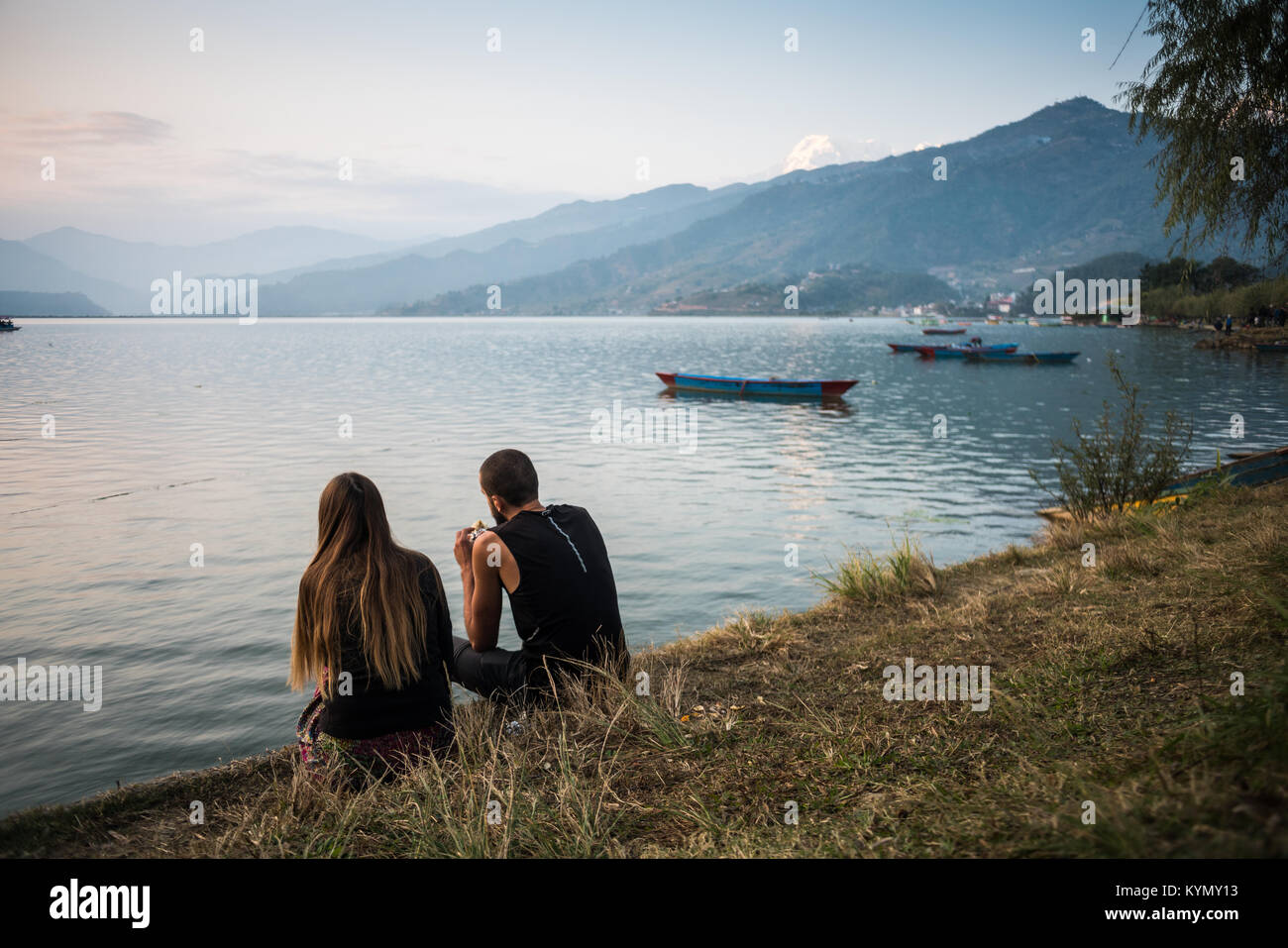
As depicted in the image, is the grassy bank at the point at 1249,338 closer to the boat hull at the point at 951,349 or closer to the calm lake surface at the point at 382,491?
the boat hull at the point at 951,349

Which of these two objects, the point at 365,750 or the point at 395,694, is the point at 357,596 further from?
the point at 365,750

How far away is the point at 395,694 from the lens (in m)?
4.34

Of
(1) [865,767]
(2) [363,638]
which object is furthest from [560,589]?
(1) [865,767]

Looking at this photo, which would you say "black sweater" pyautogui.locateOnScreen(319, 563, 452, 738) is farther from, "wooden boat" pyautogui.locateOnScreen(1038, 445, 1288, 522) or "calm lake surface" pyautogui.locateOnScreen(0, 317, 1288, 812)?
"wooden boat" pyautogui.locateOnScreen(1038, 445, 1288, 522)

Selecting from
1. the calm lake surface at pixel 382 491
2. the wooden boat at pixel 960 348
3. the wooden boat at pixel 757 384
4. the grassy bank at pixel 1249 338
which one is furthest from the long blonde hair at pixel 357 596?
the grassy bank at pixel 1249 338

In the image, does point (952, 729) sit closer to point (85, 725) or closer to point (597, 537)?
point (597, 537)

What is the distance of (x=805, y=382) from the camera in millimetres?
38000

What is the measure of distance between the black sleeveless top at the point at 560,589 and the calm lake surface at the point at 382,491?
3364 mm

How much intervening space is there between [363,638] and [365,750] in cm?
66

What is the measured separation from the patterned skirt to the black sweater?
0.12 ft

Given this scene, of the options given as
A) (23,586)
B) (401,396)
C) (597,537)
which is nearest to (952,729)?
(597,537)

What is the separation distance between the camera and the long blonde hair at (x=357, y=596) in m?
4.14

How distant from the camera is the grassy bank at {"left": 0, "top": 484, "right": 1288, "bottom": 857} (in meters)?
2.59

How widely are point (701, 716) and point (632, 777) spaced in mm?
785
